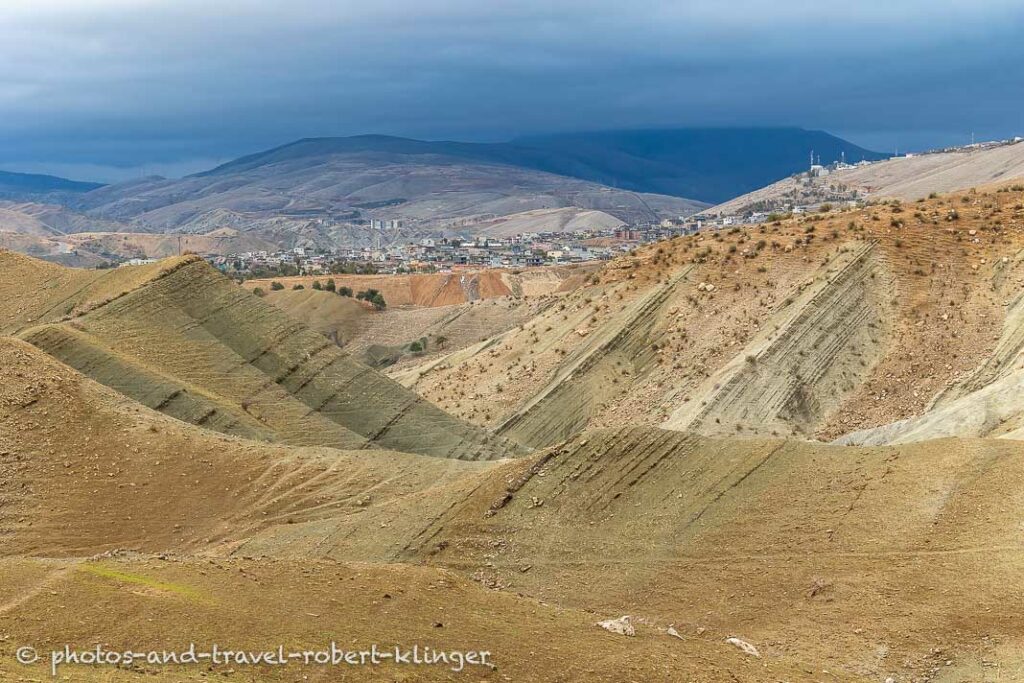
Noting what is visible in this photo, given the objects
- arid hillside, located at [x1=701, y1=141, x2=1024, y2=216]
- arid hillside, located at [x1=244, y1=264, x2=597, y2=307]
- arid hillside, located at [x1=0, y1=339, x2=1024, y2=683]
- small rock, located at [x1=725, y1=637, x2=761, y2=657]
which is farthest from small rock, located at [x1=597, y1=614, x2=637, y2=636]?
Result: arid hillside, located at [x1=701, y1=141, x2=1024, y2=216]

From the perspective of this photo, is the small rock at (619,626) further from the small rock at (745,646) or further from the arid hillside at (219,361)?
the arid hillside at (219,361)

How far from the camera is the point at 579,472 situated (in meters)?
21.8

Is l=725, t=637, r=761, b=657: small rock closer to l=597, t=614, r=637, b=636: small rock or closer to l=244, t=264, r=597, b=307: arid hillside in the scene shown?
l=597, t=614, r=637, b=636: small rock

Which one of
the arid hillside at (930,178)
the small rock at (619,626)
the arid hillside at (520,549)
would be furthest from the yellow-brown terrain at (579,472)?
the arid hillside at (930,178)

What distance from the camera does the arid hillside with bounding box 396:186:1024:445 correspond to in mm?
34594

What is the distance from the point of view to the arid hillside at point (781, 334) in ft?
113

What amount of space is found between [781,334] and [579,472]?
17703mm

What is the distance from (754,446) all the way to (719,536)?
3319 millimetres

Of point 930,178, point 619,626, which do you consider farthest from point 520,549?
point 930,178

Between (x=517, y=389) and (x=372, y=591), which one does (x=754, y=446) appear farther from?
(x=517, y=389)

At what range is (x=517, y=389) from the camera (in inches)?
1662

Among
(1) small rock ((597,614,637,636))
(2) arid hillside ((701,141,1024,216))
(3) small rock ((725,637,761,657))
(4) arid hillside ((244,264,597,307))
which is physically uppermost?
(2) arid hillside ((701,141,1024,216))

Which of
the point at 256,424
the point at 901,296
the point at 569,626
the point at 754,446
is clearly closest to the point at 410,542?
the point at 569,626

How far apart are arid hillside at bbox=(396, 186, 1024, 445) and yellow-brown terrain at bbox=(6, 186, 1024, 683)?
0.13m
